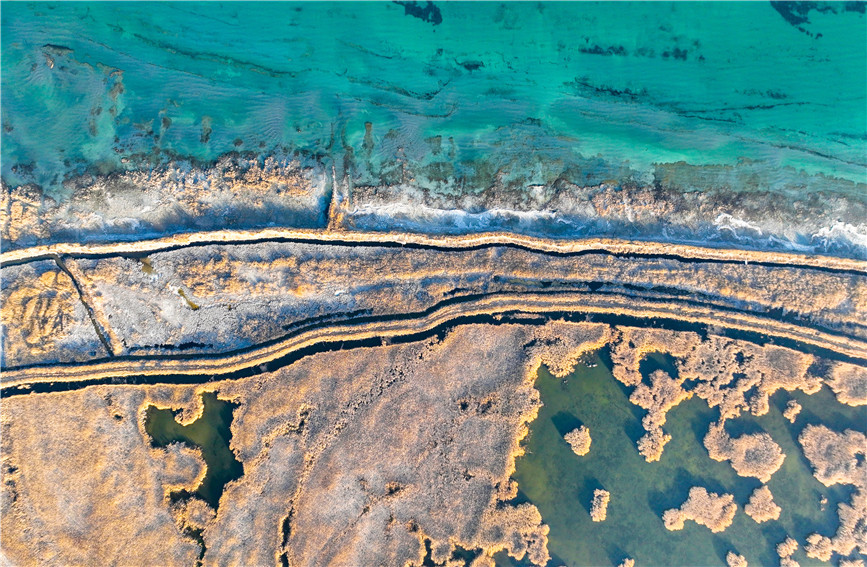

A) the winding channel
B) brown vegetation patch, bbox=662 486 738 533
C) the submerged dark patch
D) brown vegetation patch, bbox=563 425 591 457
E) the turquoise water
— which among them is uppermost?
the submerged dark patch

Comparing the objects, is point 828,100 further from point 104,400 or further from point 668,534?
point 104,400

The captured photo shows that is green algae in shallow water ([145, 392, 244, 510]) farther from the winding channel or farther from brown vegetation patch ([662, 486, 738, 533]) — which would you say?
brown vegetation patch ([662, 486, 738, 533])

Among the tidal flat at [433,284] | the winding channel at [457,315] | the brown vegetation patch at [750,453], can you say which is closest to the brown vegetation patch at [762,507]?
the tidal flat at [433,284]

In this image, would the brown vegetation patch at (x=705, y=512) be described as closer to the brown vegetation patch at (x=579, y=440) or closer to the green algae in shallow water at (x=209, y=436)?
the brown vegetation patch at (x=579, y=440)

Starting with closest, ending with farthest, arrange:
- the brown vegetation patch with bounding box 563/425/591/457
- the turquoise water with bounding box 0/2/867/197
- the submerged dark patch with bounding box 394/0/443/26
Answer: the brown vegetation patch with bounding box 563/425/591/457, the turquoise water with bounding box 0/2/867/197, the submerged dark patch with bounding box 394/0/443/26

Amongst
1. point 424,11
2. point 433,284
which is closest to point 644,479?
point 433,284

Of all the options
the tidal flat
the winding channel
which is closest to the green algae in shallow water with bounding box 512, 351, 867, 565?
the tidal flat

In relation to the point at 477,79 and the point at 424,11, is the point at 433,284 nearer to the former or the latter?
the point at 477,79

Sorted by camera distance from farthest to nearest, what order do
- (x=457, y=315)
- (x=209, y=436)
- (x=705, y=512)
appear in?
(x=457, y=315), (x=209, y=436), (x=705, y=512)
